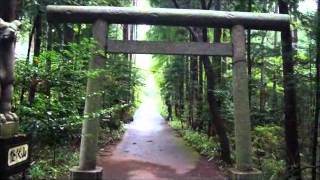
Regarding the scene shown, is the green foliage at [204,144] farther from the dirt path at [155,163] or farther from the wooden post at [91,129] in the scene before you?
the wooden post at [91,129]

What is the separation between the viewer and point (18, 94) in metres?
8.64

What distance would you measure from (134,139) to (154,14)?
10412 millimetres

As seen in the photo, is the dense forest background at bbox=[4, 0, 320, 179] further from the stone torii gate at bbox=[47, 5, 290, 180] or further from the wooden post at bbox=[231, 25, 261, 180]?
the wooden post at bbox=[231, 25, 261, 180]

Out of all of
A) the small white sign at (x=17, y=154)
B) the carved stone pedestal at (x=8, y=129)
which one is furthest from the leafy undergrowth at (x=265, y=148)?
the carved stone pedestal at (x=8, y=129)

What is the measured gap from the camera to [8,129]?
4.64m

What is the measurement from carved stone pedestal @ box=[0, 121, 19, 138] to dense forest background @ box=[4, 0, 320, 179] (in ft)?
5.07

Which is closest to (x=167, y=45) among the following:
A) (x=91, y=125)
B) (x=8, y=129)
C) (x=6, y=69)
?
(x=91, y=125)

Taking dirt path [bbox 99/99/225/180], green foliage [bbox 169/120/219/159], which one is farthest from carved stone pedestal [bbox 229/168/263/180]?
green foliage [bbox 169/120/219/159]

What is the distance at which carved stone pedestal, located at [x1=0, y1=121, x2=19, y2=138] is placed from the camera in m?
4.53

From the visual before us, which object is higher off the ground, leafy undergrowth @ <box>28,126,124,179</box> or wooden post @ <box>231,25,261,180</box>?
wooden post @ <box>231,25,261,180</box>

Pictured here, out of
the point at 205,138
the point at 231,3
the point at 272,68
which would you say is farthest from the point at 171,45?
the point at 272,68

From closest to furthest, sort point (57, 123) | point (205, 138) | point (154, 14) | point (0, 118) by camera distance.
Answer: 1. point (0, 118)
2. point (57, 123)
3. point (154, 14)
4. point (205, 138)

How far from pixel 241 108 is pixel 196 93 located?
452 inches

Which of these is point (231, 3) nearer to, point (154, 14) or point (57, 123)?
point (154, 14)
